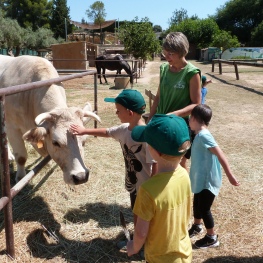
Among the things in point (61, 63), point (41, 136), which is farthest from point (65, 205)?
point (61, 63)

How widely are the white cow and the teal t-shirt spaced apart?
0.79 meters

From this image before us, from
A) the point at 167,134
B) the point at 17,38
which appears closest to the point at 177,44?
the point at 167,134

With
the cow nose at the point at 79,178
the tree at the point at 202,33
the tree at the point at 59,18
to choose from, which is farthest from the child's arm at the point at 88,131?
the tree at the point at 59,18

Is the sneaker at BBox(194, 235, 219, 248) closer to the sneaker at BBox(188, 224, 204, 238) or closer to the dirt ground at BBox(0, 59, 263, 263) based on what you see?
the dirt ground at BBox(0, 59, 263, 263)

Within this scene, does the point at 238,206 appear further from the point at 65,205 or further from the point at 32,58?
the point at 32,58

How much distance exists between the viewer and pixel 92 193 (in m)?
3.86

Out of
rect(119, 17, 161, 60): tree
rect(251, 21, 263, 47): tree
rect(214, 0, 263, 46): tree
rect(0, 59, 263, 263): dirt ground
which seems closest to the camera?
rect(0, 59, 263, 263): dirt ground

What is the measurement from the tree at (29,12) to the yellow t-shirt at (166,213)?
52.8 meters

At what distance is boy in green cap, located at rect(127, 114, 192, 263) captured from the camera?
59.3 inches

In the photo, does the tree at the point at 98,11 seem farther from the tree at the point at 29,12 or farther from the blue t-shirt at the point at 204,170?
the blue t-shirt at the point at 204,170

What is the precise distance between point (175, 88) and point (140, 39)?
16915 mm

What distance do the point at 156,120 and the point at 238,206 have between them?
8.16 ft

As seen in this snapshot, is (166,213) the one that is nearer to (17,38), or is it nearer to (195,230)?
(195,230)

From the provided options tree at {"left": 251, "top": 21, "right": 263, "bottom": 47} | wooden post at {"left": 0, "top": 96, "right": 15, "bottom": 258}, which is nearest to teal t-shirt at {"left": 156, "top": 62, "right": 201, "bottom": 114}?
wooden post at {"left": 0, "top": 96, "right": 15, "bottom": 258}
